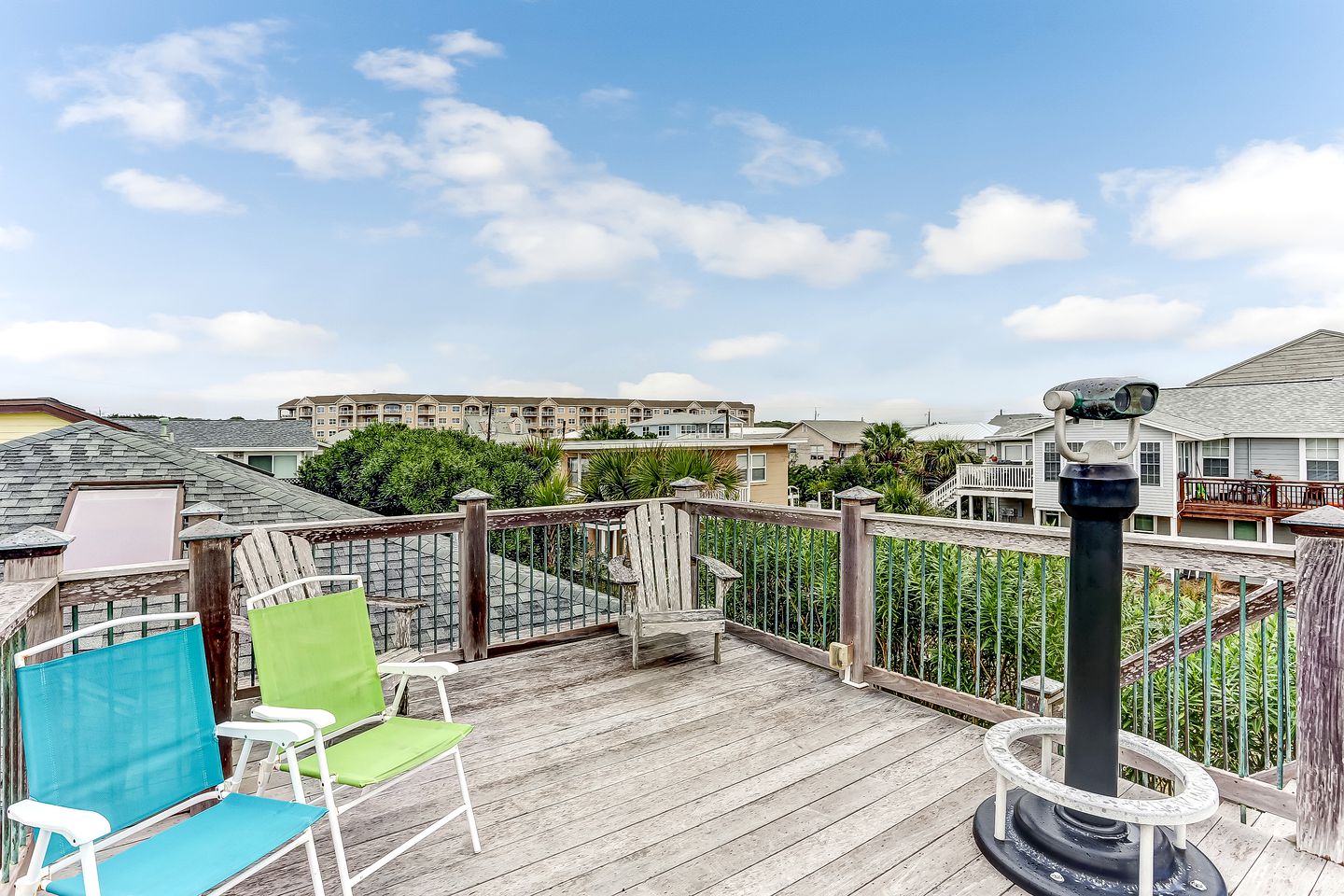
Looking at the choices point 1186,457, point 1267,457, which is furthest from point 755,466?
point 1267,457

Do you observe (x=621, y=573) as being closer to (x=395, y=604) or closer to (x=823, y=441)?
(x=395, y=604)

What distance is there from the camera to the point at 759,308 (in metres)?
17.1

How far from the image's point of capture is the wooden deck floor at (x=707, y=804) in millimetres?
2010

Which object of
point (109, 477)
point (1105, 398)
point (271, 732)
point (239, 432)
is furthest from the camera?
point (239, 432)

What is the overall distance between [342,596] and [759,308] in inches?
618

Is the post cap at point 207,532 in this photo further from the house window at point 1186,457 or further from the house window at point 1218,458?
the house window at point 1218,458

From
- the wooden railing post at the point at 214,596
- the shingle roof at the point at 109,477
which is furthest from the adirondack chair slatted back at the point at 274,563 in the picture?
the shingle roof at the point at 109,477

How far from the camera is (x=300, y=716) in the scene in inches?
74.2

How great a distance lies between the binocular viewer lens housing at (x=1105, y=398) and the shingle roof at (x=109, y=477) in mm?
8408

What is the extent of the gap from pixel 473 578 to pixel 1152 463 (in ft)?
60.8

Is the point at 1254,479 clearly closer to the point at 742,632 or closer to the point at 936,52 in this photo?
the point at 936,52

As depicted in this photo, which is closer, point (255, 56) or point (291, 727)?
point (291, 727)

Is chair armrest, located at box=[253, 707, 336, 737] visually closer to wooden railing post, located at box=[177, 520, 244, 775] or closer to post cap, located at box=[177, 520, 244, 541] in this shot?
wooden railing post, located at box=[177, 520, 244, 775]

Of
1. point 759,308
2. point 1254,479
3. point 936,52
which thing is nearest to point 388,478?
point 759,308
